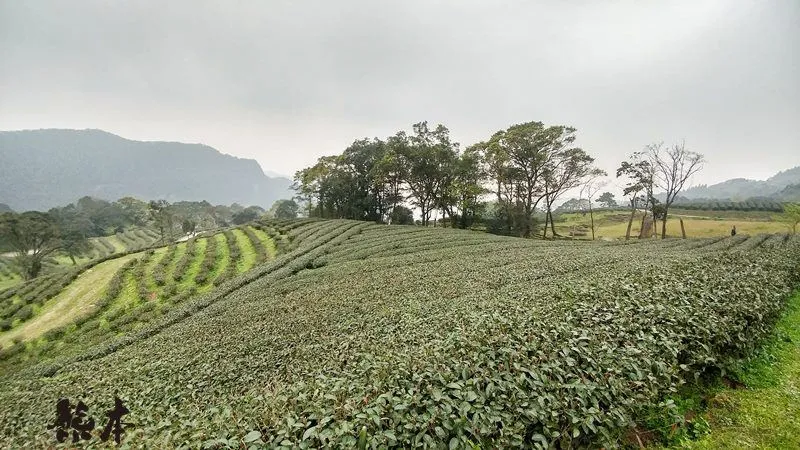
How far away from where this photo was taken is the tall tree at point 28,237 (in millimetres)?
45531

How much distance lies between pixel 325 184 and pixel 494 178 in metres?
30.6

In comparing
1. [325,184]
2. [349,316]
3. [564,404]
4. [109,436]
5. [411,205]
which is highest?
[325,184]

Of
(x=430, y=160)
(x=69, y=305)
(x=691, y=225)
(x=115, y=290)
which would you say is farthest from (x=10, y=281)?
(x=691, y=225)

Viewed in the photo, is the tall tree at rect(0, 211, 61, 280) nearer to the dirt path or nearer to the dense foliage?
the dirt path

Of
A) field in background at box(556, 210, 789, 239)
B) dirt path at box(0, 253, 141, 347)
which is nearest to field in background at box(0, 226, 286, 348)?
dirt path at box(0, 253, 141, 347)

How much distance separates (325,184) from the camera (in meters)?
62.5

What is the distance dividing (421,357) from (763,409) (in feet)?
17.4

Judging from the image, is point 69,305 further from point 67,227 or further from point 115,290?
point 67,227

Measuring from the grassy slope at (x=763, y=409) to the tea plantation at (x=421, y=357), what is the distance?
42 centimetres

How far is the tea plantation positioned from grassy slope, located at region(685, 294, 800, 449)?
0.42 metres

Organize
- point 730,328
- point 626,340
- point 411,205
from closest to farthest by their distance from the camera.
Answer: point 626,340
point 730,328
point 411,205

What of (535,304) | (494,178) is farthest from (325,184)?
(535,304)

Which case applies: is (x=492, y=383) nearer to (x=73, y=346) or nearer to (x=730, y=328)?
(x=730, y=328)

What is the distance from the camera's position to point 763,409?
5.18m
